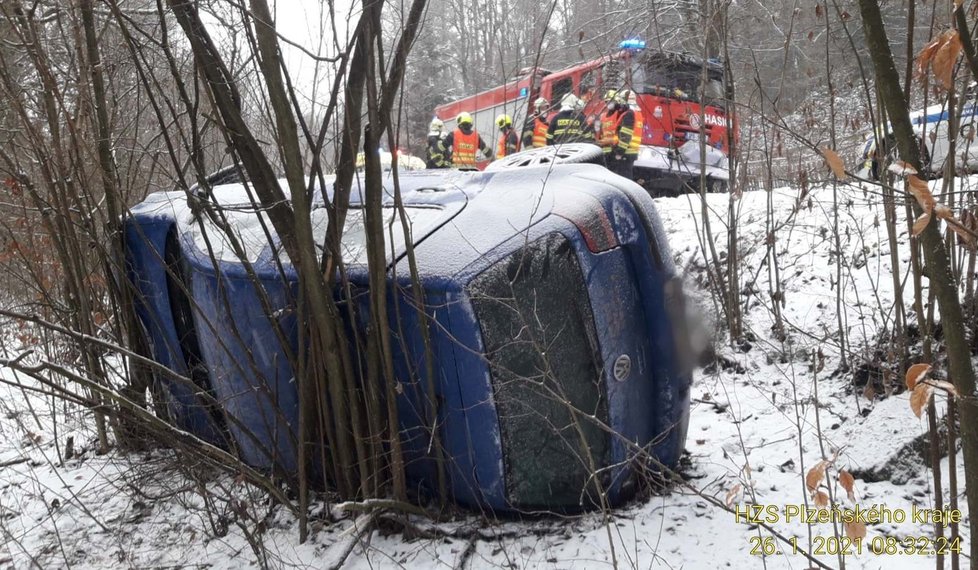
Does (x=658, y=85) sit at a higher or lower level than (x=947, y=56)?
higher

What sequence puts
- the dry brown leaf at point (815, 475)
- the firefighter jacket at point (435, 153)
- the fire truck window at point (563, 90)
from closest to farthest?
the dry brown leaf at point (815, 475)
the fire truck window at point (563, 90)
the firefighter jacket at point (435, 153)

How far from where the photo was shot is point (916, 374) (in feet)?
4.84

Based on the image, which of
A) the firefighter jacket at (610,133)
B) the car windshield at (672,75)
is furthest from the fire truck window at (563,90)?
the firefighter jacket at (610,133)

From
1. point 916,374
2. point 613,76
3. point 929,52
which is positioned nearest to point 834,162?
point 929,52

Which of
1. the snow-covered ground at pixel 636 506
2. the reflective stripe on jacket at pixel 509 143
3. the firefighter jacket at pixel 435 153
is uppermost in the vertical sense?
the firefighter jacket at pixel 435 153

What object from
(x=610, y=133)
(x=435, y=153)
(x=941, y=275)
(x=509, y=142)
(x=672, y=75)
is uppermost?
(x=435, y=153)

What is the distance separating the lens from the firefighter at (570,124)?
3830 mm

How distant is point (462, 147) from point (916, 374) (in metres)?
13.3

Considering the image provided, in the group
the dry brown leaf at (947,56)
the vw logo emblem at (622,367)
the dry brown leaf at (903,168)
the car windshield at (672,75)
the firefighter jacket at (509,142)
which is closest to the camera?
the dry brown leaf at (947,56)

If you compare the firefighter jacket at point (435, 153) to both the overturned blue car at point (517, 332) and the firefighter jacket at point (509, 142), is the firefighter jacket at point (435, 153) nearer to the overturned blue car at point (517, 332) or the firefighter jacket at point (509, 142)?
the firefighter jacket at point (509, 142)

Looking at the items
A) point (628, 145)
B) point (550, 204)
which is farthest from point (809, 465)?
point (628, 145)

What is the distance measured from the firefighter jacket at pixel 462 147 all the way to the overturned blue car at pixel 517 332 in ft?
35.5

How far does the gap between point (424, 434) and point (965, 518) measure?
2006 mm

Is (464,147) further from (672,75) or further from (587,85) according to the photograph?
(587,85)
